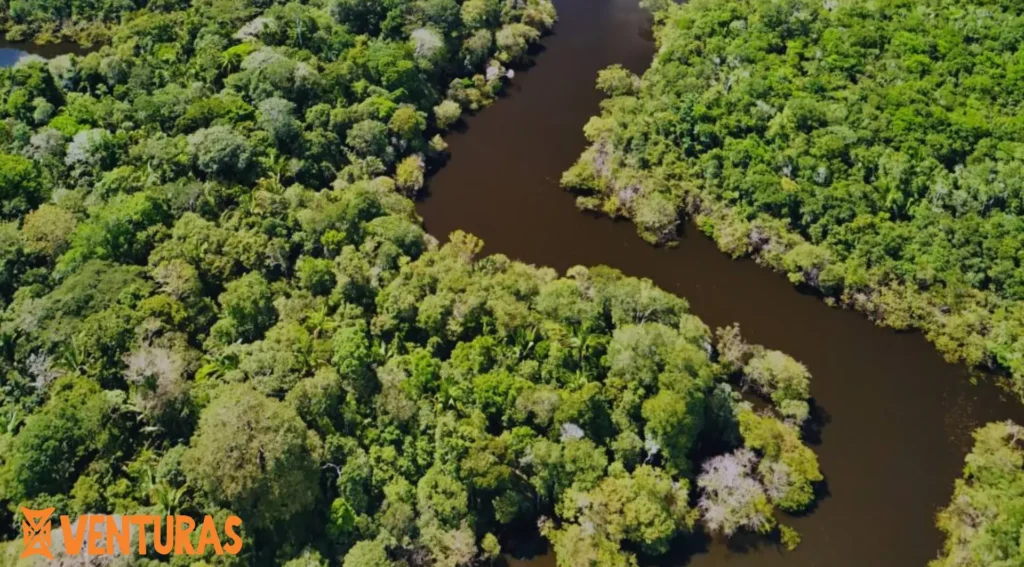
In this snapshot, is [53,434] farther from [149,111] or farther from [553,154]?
[553,154]

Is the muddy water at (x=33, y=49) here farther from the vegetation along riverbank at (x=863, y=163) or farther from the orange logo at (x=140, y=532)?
the orange logo at (x=140, y=532)

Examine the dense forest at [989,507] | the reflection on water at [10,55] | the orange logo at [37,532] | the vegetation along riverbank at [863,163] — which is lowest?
the reflection on water at [10,55]


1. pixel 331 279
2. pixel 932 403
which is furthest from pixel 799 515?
pixel 331 279

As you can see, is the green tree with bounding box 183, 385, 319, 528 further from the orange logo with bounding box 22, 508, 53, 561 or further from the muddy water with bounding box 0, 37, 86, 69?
the muddy water with bounding box 0, 37, 86, 69

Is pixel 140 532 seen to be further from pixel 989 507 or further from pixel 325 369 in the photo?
pixel 989 507

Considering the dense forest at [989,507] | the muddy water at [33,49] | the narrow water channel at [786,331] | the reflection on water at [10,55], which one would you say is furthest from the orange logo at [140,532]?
the muddy water at [33,49]
